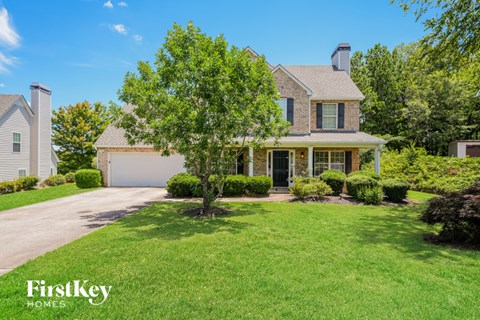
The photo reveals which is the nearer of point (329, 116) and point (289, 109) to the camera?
point (289, 109)

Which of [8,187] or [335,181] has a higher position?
[335,181]

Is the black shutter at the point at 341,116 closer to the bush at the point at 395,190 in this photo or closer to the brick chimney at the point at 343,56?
the brick chimney at the point at 343,56

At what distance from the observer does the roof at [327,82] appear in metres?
17.2

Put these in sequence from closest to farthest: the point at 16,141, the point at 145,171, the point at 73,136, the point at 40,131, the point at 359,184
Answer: the point at 359,184 → the point at 145,171 → the point at 16,141 → the point at 40,131 → the point at 73,136

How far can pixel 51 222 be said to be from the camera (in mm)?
8477

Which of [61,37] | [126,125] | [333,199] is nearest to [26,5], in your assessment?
[61,37]

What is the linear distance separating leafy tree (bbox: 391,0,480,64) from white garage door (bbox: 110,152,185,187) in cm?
1505

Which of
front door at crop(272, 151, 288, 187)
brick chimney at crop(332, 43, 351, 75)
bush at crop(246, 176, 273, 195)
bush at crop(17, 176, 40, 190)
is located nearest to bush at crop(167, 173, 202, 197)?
bush at crop(246, 176, 273, 195)

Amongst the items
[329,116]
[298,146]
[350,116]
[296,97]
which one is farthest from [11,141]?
[350,116]

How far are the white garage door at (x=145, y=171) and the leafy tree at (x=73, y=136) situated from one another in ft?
43.1

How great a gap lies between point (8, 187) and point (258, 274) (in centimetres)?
1843

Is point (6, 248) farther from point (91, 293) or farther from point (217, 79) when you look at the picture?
point (217, 79)

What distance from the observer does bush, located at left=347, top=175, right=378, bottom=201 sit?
12.6 meters

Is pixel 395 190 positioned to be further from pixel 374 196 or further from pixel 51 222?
pixel 51 222
